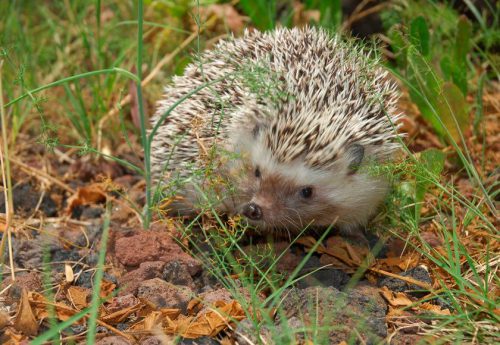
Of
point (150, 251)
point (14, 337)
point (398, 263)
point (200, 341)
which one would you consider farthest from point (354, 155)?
point (14, 337)

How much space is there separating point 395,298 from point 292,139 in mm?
797

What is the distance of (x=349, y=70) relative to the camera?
3201 millimetres

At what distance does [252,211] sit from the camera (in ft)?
9.65

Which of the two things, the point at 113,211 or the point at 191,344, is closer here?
the point at 191,344

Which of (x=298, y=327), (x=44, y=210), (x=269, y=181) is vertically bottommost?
(x=44, y=210)

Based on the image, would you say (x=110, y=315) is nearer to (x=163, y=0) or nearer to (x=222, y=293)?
(x=222, y=293)

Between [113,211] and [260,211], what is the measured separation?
101 cm

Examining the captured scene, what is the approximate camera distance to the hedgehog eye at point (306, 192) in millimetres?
3086

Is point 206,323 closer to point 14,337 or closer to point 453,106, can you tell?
point 14,337

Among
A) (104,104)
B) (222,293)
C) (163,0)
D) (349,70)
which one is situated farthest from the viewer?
(163,0)

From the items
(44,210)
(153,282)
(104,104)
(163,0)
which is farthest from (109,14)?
(153,282)

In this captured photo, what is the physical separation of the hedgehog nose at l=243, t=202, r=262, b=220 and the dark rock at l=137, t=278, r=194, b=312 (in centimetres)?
41

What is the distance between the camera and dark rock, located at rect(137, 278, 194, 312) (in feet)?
8.84

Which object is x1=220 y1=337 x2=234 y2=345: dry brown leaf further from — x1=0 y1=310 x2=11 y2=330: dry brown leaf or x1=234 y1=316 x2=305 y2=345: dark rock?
x1=0 y1=310 x2=11 y2=330: dry brown leaf
